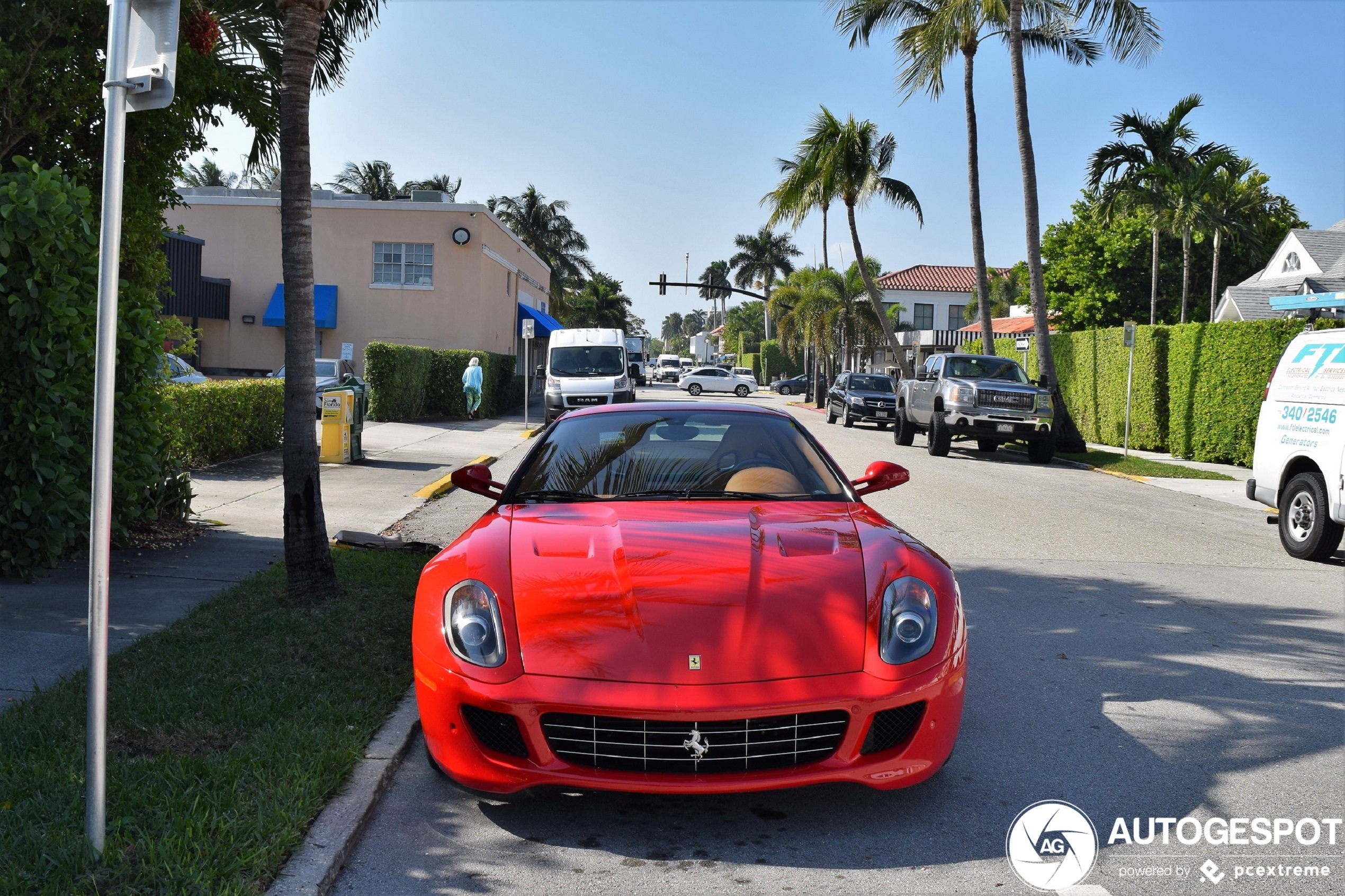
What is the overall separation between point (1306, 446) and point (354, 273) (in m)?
29.9

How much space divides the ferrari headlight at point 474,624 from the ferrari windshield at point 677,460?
1.09 meters

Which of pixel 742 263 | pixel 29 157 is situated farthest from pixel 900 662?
pixel 742 263

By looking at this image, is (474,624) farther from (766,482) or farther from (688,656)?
(766,482)

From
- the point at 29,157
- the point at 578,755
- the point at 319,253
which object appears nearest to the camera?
the point at 578,755

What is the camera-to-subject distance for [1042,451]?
20391 mm

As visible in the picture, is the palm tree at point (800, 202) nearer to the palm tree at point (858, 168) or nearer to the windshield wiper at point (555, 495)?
the palm tree at point (858, 168)

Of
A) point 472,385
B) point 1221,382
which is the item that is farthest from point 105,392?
point 472,385

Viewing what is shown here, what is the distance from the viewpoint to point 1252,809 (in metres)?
3.88

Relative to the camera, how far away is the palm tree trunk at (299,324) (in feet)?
20.3

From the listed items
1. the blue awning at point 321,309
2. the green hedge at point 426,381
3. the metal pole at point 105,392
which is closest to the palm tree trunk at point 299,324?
the metal pole at point 105,392

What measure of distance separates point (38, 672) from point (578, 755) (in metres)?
2.98

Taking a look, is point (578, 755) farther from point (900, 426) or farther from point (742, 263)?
point (742, 263)

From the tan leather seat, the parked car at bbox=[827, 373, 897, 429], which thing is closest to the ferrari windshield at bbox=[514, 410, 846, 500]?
the tan leather seat

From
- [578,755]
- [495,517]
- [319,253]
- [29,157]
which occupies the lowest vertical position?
[578,755]
